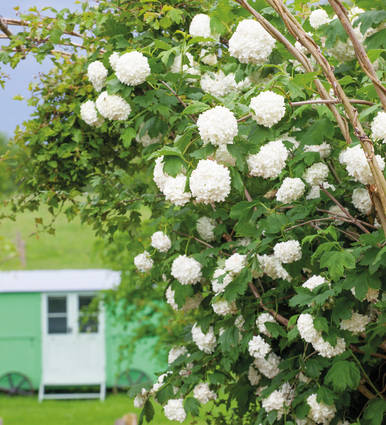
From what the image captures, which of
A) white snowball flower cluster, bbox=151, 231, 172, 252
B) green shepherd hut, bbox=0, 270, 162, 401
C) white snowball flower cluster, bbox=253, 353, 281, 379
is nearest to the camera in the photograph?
white snowball flower cluster, bbox=253, 353, 281, 379

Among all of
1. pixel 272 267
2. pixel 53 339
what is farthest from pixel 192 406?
pixel 53 339

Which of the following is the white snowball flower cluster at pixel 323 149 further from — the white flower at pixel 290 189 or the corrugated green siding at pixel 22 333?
the corrugated green siding at pixel 22 333

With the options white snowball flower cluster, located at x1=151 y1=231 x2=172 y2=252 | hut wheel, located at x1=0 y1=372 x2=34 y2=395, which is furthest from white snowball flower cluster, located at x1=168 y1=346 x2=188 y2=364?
hut wheel, located at x1=0 y1=372 x2=34 y2=395

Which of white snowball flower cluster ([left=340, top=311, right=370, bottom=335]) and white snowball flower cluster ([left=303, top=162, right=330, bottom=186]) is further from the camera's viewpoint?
white snowball flower cluster ([left=303, top=162, right=330, bottom=186])

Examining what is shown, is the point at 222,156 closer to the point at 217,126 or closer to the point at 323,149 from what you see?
the point at 217,126

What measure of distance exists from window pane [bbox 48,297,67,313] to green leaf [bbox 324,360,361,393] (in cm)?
870

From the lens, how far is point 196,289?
213 centimetres

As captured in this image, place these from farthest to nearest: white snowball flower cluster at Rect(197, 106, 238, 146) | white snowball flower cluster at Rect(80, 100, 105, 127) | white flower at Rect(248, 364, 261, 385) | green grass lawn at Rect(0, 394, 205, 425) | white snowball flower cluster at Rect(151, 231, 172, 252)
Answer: green grass lawn at Rect(0, 394, 205, 425) < white snowball flower cluster at Rect(80, 100, 105, 127) < white flower at Rect(248, 364, 261, 385) < white snowball flower cluster at Rect(151, 231, 172, 252) < white snowball flower cluster at Rect(197, 106, 238, 146)

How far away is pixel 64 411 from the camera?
32.3 feet

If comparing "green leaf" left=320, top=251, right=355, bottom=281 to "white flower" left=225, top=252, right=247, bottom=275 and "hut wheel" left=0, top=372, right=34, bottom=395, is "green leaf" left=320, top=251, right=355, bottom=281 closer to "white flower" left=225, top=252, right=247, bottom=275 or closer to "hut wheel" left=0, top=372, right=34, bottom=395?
"white flower" left=225, top=252, right=247, bottom=275

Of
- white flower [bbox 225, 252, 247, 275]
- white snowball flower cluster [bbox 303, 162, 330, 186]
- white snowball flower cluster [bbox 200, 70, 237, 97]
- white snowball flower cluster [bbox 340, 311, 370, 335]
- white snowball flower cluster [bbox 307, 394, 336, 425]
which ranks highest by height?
white snowball flower cluster [bbox 200, 70, 237, 97]

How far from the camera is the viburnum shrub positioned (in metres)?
1.53

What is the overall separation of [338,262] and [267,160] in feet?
1.05

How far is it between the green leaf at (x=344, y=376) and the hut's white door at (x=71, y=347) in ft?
27.0
